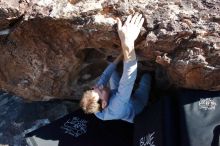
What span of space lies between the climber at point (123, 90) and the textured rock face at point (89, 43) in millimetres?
92

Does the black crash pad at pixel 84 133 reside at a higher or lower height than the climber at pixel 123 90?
lower

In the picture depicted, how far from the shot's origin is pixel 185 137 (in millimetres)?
3131

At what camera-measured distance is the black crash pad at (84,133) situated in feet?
13.5

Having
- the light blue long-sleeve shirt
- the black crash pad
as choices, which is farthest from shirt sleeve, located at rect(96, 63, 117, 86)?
the black crash pad

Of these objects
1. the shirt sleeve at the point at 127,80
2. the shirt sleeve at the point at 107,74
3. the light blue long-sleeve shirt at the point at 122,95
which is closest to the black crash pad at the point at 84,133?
the light blue long-sleeve shirt at the point at 122,95

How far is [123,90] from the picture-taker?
350cm

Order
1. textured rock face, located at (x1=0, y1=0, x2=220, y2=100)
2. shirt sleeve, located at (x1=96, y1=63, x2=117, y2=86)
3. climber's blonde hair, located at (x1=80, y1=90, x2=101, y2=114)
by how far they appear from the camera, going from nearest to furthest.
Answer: textured rock face, located at (x1=0, y1=0, x2=220, y2=100) → climber's blonde hair, located at (x1=80, y1=90, x2=101, y2=114) → shirt sleeve, located at (x1=96, y1=63, x2=117, y2=86)

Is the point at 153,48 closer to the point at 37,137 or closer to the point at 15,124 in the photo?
the point at 37,137

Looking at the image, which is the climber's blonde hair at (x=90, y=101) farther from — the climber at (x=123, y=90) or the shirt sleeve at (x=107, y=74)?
the shirt sleeve at (x=107, y=74)

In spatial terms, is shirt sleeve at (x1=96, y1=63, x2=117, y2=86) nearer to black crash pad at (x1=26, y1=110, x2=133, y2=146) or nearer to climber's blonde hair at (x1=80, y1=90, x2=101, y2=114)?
climber's blonde hair at (x1=80, y1=90, x2=101, y2=114)

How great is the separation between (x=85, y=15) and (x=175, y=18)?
728 millimetres

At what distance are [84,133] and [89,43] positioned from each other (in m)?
0.96

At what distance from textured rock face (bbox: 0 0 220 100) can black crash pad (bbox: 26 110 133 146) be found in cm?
33

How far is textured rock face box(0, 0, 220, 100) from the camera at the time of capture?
10.7 ft
